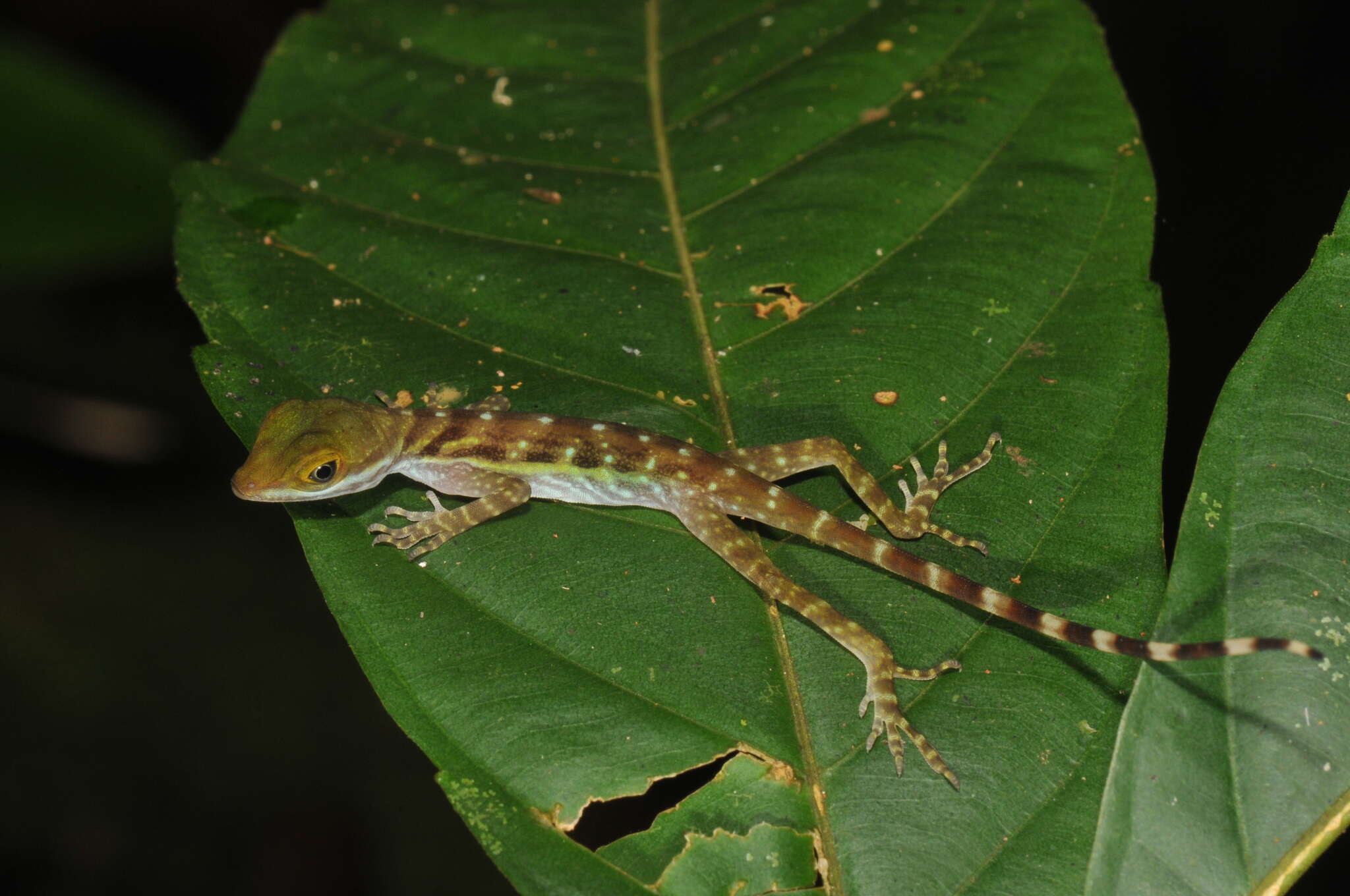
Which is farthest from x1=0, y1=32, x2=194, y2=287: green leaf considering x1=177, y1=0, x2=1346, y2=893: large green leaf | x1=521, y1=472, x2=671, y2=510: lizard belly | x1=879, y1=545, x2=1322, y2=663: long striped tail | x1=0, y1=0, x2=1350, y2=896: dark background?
x1=879, y1=545, x2=1322, y2=663: long striped tail

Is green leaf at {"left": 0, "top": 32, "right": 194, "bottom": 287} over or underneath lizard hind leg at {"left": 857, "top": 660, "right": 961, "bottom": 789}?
over

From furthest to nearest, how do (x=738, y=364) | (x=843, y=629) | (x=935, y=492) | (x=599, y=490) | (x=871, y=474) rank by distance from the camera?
1. (x=599, y=490)
2. (x=738, y=364)
3. (x=871, y=474)
4. (x=935, y=492)
5. (x=843, y=629)

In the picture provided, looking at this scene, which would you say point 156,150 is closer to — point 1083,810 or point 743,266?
point 743,266

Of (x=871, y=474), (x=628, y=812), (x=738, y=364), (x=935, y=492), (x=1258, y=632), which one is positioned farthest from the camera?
(x=738, y=364)

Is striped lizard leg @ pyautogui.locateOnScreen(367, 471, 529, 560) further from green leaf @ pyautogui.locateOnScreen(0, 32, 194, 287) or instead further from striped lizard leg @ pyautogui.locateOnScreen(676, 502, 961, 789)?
green leaf @ pyautogui.locateOnScreen(0, 32, 194, 287)

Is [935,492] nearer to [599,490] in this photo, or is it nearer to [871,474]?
[871,474]

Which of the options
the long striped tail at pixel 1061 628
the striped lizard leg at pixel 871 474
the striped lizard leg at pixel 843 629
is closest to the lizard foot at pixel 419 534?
the striped lizard leg at pixel 843 629

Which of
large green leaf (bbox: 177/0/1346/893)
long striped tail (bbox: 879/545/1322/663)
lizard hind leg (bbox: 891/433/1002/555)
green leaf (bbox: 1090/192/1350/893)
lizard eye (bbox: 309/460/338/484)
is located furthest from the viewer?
lizard eye (bbox: 309/460/338/484)

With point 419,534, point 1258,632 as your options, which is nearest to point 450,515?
point 419,534
